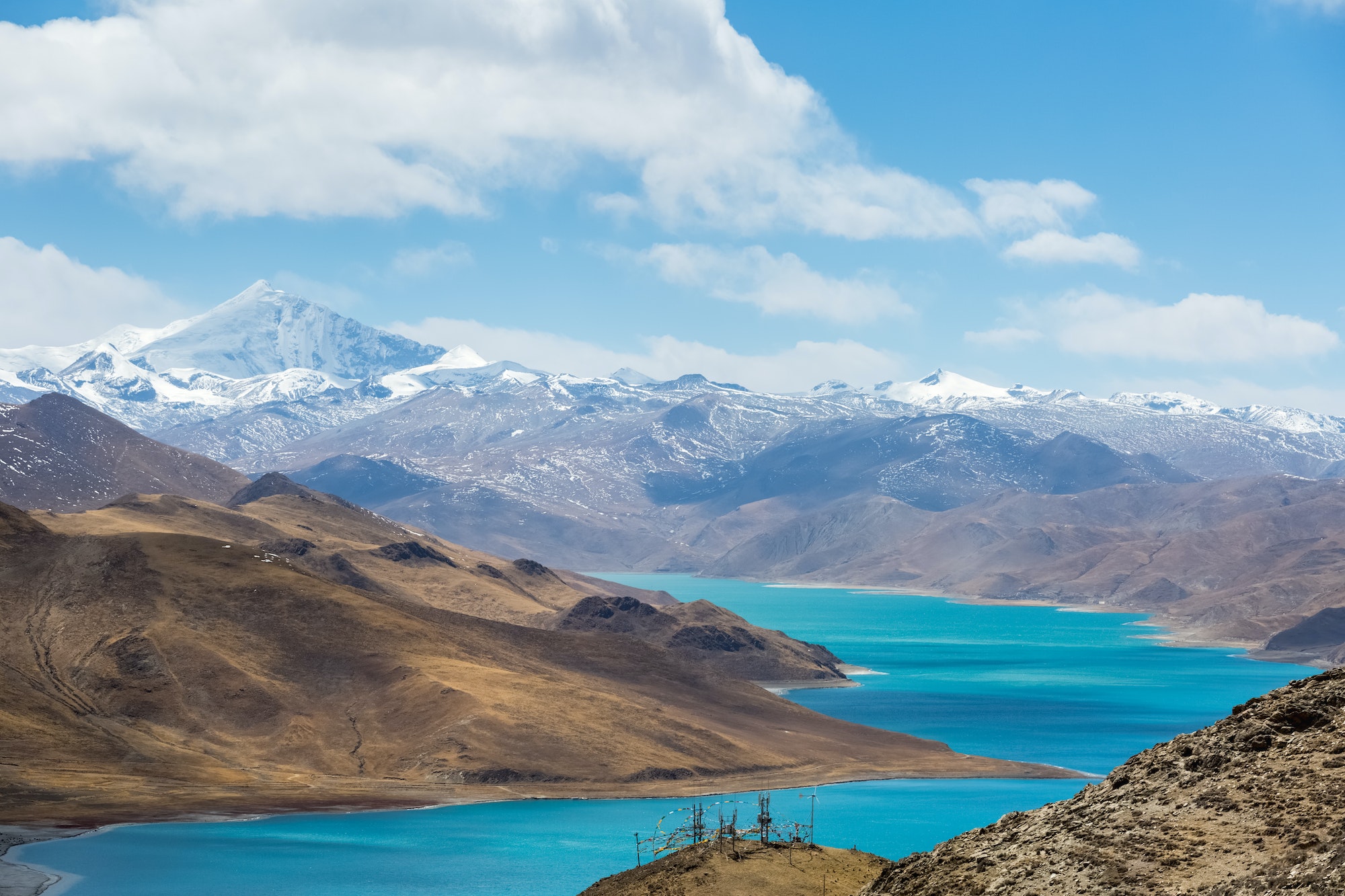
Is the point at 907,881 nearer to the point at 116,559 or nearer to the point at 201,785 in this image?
the point at 201,785

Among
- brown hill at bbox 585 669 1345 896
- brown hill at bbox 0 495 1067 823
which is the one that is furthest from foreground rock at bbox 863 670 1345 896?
brown hill at bbox 0 495 1067 823

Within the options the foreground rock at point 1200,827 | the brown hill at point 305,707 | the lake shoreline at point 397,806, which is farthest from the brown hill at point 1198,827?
the brown hill at point 305,707

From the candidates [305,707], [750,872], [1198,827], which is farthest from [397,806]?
[1198,827]

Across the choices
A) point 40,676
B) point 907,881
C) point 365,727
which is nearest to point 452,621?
point 365,727

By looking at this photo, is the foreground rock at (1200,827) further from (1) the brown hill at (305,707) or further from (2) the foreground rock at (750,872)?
(1) the brown hill at (305,707)

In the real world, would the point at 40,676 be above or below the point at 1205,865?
above

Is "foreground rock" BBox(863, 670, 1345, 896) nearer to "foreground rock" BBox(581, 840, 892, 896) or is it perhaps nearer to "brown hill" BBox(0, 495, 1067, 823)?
"foreground rock" BBox(581, 840, 892, 896)

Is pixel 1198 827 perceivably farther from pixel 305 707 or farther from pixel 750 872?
pixel 305 707
